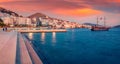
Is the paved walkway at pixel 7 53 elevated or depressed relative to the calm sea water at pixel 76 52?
elevated

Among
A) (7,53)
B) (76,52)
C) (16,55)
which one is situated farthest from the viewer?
(76,52)

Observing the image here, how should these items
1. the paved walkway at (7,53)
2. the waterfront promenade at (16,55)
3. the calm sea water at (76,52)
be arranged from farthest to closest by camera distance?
1. the calm sea water at (76,52)
2. the waterfront promenade at (16,55)
3. the paved walkway at (7,53)

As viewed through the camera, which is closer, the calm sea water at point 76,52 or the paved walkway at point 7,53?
the paved walkway at point 7,53

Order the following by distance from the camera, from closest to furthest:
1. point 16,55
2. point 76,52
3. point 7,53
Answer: point 7,53, point 16,55, point 76,52

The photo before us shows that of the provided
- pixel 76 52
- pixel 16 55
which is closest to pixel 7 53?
pixel 16 55

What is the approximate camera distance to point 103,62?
18.2m

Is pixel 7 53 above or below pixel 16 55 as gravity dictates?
above

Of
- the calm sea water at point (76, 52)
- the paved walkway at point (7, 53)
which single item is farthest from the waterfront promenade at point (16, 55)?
the calm sea water at point (76, 52)

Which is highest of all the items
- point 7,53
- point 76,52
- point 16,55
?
point 7,53

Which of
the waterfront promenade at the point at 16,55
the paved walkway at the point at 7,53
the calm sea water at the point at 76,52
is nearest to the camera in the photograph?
the paved walkway at the point at 7,53

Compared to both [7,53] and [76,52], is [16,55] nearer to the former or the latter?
[7,53]

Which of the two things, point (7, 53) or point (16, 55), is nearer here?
point (7, 53)

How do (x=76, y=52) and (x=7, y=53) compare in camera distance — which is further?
(x=76, y=52)

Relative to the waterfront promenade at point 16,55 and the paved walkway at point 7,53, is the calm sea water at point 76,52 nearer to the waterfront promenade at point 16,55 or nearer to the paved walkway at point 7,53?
the waterfront promenade at point 16,55
